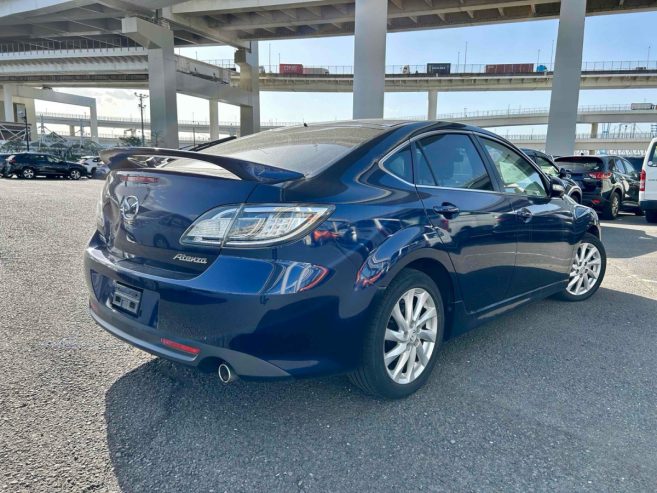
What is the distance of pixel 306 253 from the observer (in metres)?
2.17

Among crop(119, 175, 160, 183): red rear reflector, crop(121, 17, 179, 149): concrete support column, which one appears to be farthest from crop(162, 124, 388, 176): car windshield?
crop(121, 17, 179, 149): concrete support column

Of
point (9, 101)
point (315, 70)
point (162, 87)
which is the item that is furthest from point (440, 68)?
point (9, 101)

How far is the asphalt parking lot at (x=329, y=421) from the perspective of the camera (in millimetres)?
2066

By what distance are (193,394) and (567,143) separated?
27.4 m

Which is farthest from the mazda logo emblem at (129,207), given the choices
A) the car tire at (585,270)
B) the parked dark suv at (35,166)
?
the parked dark suv at (35,166)

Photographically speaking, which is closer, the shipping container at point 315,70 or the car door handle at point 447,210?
the car door handle at point 447,210

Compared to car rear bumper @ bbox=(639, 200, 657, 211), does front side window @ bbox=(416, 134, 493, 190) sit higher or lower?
higher

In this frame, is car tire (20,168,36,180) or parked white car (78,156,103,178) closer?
car tire (20,168,36,180)

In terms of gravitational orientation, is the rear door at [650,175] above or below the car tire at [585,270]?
above

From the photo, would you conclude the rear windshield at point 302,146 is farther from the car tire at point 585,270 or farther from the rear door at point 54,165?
the rear door at point 54,165

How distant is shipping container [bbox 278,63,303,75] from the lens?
5941 cm

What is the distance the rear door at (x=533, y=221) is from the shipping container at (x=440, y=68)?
57.6 meters

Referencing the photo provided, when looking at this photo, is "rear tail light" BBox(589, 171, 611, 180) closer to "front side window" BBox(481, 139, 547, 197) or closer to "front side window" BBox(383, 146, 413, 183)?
"front side window" BBox(481, 139, 547, 197)

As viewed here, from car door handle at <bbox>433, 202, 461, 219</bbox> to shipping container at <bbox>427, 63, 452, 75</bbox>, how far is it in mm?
58972
